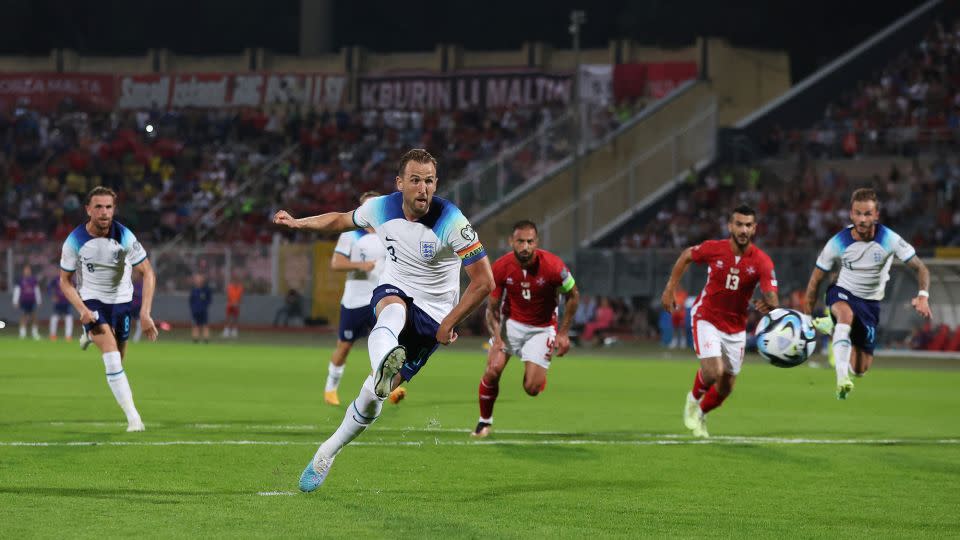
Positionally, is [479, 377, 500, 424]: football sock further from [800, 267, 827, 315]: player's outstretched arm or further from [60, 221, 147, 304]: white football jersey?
[800, 267, 827, 315]: player's outstretched arm

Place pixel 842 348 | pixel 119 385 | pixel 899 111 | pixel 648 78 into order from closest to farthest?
pixel 119 385
pixel 842 348
pixel 899 111
pixel 648 78

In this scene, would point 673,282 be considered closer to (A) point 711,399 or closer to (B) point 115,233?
(A) point 711,399

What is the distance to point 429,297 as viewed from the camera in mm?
10727

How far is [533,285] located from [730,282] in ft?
6.70

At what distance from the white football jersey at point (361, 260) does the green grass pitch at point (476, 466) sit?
4.84ft

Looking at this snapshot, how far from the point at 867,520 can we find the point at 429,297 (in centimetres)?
342

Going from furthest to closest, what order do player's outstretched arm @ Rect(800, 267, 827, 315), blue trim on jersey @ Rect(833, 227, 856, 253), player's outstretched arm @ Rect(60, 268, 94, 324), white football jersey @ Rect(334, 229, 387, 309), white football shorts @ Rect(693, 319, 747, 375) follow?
white football jersey @ Rect(334, 229, 387, 309)
blue trim on jersey @ Rect(833, 227, 856, 253)
player's outstretched arm @ Rect(800, 267, 827, 315)
white football shorts @ Rect(693, 319, 747, 375)
player's outstretched arm @ Rect(60, 268, 94, 324)

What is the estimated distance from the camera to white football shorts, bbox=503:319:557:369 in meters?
15.4

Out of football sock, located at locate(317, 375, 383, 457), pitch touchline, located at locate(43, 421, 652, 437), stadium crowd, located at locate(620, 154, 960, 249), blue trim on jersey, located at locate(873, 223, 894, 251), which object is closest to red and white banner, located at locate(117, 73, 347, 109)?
stadium crowd, located at locate(620, 154, 960, 249)

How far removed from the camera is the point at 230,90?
2498 inches

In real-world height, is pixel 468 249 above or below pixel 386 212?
below

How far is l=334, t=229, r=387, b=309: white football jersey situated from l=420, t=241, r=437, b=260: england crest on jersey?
8.47m

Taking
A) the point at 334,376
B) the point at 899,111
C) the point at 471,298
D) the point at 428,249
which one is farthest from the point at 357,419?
the point at 899,111

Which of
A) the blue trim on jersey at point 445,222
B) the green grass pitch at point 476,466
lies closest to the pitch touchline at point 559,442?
the green grass pitch at point 476,466
